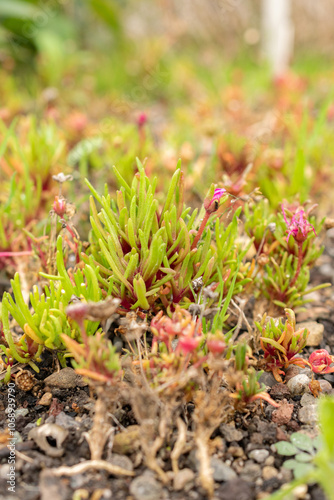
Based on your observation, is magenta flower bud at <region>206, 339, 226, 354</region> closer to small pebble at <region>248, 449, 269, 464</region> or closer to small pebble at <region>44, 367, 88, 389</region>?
small pebble at <region>248, 449, 269, 464</region>

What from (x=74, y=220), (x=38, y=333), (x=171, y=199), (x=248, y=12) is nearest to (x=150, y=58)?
(x=248, y=12)

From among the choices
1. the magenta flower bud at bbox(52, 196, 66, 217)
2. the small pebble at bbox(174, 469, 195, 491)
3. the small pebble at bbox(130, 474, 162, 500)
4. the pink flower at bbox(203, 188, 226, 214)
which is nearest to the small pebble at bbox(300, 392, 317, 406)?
the small pebble at bbox(174, 469, 195, 491)

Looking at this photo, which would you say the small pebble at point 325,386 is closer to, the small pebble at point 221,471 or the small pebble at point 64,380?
the small pebble at point 221,471

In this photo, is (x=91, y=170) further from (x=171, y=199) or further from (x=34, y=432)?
(x=34, y=432)

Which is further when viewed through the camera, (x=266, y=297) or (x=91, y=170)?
(x=91, y=170)

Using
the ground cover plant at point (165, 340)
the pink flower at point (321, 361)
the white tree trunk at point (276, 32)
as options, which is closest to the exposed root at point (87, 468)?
the ground cover plant at point (165, 340)

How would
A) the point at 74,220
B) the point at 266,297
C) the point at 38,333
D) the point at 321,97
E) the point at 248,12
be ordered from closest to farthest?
the point at 38,333
the point at 266,297
the point at 74,220
the point at 321,97
the point at 248,12
